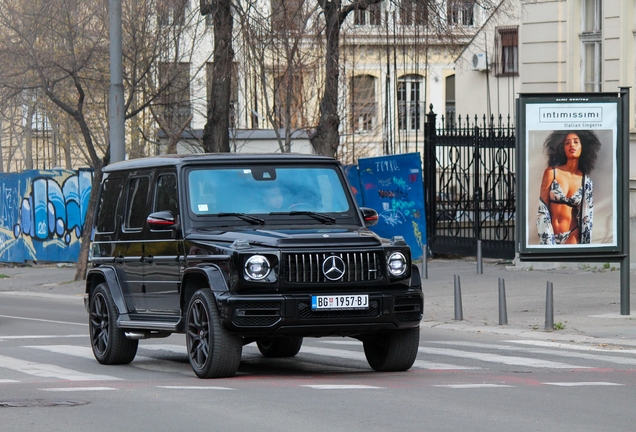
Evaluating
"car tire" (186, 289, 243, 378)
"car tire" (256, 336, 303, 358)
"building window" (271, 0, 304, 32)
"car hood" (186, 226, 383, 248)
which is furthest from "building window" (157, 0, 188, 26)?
"car tire" (186, 289, 243, 378)

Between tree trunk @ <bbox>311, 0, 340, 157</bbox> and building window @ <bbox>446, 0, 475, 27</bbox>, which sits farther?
building window @ <bbox>446, 0, 475, 27</bbox>

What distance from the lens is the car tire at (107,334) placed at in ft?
39.8

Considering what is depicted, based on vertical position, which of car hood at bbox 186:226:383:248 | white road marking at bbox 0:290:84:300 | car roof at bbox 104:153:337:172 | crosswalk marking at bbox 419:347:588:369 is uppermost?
car roof at bbox 104:153:337:172

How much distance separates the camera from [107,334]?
1231 centimetres

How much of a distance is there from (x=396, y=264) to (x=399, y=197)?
16635mm

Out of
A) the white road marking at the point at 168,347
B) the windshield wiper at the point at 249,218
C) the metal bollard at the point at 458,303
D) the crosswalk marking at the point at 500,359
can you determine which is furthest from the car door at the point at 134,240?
the metal bollard at the point at 458,303

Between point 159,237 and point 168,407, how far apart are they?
298cm

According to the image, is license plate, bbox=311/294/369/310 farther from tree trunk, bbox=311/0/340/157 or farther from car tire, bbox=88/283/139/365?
tree trunk, bbox=311/0/340/157

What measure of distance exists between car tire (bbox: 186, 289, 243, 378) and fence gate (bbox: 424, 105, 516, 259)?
14735 millimetres

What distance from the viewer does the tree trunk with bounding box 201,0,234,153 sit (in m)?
23.2

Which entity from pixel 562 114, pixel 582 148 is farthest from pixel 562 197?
pixel 562 114

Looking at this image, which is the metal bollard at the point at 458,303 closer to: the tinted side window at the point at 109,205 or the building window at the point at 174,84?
the tinted side window at the point at 109,205

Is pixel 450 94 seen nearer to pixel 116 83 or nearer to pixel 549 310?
pixel 116 83

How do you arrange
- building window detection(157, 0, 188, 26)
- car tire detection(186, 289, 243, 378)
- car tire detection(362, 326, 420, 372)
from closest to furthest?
1. car tire detection(186, 289, 243, 378)
2. car tire detection(362, 326, 420, 372)
3. building window detection(157, 0, 188, 26)
